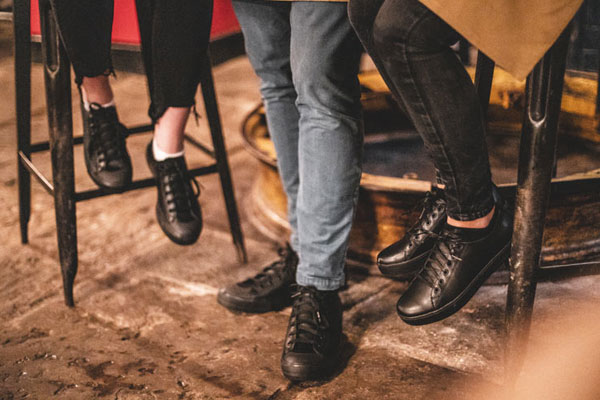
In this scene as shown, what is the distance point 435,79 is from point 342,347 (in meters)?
0.71

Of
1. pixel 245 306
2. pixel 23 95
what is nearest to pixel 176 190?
pixel 245 306

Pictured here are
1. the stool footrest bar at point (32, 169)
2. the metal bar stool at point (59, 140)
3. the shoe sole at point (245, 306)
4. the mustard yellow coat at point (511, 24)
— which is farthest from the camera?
the stool footrest bar at point (32, 169)

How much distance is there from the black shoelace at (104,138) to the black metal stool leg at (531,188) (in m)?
1.01

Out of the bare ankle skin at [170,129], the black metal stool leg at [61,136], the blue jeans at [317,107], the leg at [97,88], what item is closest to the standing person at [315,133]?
the blue jeans at [317,107]

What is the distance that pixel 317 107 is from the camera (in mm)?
1225

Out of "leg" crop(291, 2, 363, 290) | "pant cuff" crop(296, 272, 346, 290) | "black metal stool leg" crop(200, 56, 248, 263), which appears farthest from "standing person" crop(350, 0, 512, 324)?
"black metal stool leg" crop(200, 56, 248, 263)

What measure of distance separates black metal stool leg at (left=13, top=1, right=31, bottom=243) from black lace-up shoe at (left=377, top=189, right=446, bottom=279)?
126cm

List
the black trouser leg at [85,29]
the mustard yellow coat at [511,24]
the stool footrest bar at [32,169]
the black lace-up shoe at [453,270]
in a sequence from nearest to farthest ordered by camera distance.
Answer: the mustard yellow coat at [511,24]
the black lace-up shoe at [453,270]
the black trouser leg at [85,29]
the stool footrest bar at [32,169]

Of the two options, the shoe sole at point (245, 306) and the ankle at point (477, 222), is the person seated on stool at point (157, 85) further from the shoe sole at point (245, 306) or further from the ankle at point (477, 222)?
the ankle at point (477, 222)

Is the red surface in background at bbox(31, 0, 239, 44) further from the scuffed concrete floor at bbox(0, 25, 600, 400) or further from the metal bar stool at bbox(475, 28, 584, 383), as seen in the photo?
the metal bar stool at bbox(475, 28, 584, 383)

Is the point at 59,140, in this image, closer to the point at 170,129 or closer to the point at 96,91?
the point at 96,91

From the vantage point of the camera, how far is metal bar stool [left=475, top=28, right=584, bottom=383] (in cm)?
92

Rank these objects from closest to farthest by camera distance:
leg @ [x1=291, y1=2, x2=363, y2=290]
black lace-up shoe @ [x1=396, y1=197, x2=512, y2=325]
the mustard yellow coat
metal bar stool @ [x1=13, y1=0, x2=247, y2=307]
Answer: the mustard yellow coat → black lace-up shoe @ [x1=396, y1=197, x2=512, y2=325] → leg @ [x1=291, y1=2, x2=363, y2=290] → metal bar stool @ [x1=13, y1=0, x2=247, y2=307]

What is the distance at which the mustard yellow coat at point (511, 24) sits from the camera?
87cm
